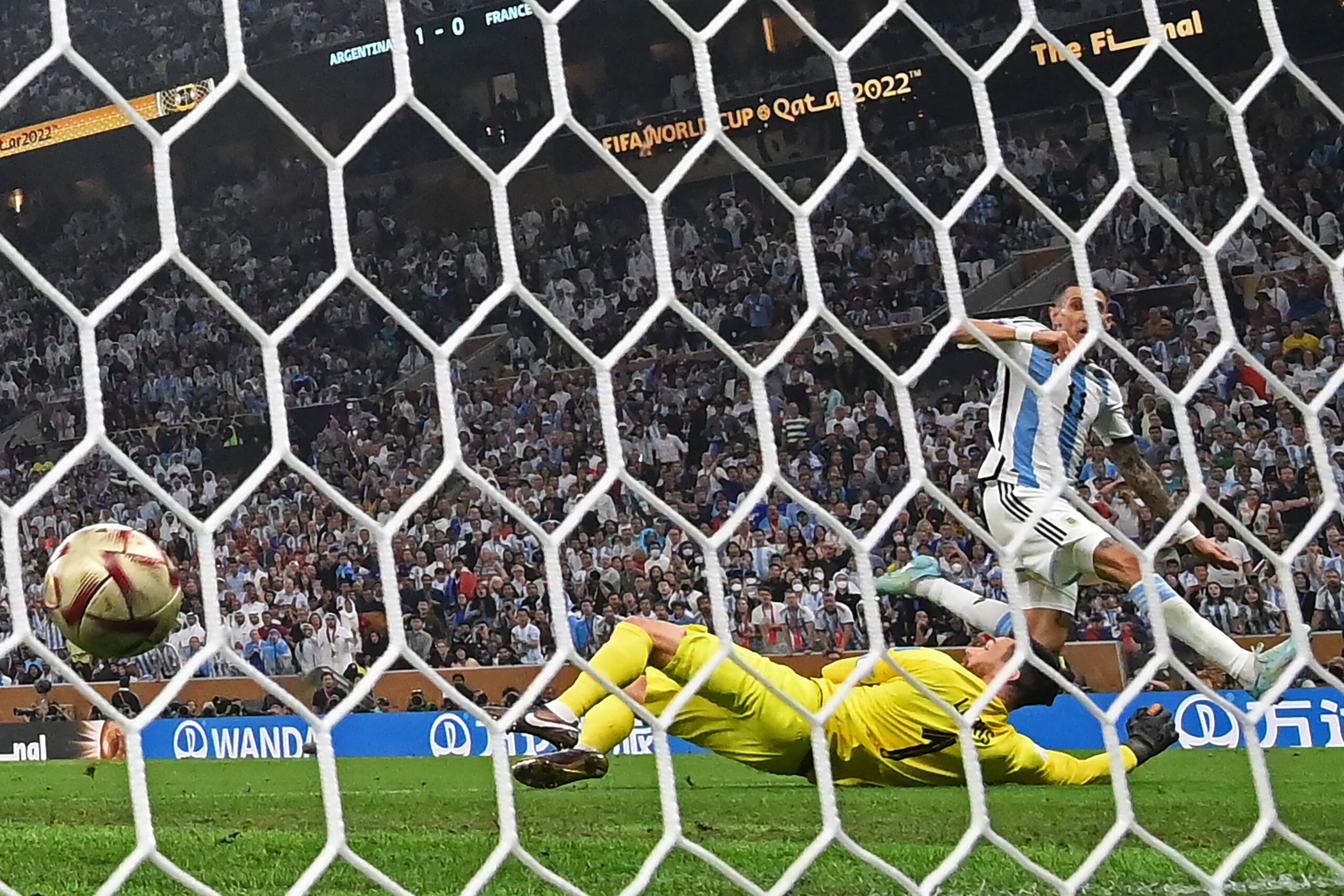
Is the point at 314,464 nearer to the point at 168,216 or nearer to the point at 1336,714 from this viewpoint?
the point at 1336,714

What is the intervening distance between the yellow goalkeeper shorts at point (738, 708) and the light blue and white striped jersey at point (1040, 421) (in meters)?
0.66

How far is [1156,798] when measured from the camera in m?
3.46

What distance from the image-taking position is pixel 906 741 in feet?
8.73

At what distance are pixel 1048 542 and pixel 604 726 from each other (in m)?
0.96

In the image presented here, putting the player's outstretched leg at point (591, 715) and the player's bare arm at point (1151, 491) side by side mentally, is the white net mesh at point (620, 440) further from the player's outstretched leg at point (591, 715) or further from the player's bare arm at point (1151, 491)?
the player's bare arm at point (1151, 491)

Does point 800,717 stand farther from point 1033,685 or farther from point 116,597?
point 116,597

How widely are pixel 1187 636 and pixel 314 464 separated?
5.81 metres

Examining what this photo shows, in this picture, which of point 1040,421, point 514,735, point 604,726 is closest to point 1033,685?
point 1040,421

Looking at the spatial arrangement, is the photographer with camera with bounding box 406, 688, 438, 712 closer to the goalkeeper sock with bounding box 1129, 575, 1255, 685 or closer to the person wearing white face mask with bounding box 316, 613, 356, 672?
the person wearing white face mask with bounding box 316, 613, 356, 672

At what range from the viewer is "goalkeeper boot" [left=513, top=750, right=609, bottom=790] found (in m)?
2.53

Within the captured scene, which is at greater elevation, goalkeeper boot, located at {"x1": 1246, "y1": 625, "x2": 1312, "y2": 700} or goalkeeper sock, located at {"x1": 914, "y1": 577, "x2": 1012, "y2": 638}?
goalkeeper sock, located at {"x1": 914, "y1": 577, "x2": 1012, "y2": 638}

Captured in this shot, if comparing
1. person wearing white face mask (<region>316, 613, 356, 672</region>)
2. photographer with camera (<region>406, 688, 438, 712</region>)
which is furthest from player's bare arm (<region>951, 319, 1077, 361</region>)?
person wearing white face mask (<region>316, 613, 356, 672</region>)

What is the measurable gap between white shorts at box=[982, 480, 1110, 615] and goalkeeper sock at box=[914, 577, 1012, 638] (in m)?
0.13

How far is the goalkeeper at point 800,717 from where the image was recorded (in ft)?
7.87
